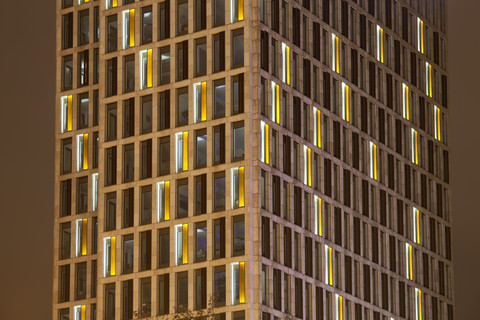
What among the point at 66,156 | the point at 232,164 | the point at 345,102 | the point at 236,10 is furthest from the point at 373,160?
the point at 66,156

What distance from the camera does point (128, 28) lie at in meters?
133

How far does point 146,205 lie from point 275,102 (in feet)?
47.1

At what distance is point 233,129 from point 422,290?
38.5 metres

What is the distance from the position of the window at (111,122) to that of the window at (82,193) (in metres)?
11.2

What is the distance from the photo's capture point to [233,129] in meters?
125

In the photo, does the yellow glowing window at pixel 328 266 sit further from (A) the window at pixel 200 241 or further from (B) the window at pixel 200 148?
(B) the window at pixel 200 148

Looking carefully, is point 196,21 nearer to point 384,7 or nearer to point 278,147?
point 278,147

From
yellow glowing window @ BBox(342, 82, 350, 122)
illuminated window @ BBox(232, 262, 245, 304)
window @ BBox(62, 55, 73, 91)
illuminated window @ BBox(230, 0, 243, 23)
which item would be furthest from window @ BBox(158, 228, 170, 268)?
window @ BBox(62, 55, 73, 91)

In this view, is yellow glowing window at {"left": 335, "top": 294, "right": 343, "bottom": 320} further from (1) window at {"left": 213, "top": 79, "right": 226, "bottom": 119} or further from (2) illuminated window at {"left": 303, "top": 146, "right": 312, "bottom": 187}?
(1) window at {"left": 213, "top": 79, "right": 226, "bottom": 119}

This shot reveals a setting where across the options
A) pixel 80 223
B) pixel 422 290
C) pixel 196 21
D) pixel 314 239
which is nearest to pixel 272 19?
pixel 196 21

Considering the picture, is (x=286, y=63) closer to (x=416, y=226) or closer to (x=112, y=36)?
(x=112, y=36)

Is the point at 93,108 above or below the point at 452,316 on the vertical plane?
above

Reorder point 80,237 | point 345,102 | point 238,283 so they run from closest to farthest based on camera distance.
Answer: point 238,283 < point 345,102 < point 80,237

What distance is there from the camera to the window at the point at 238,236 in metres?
122
